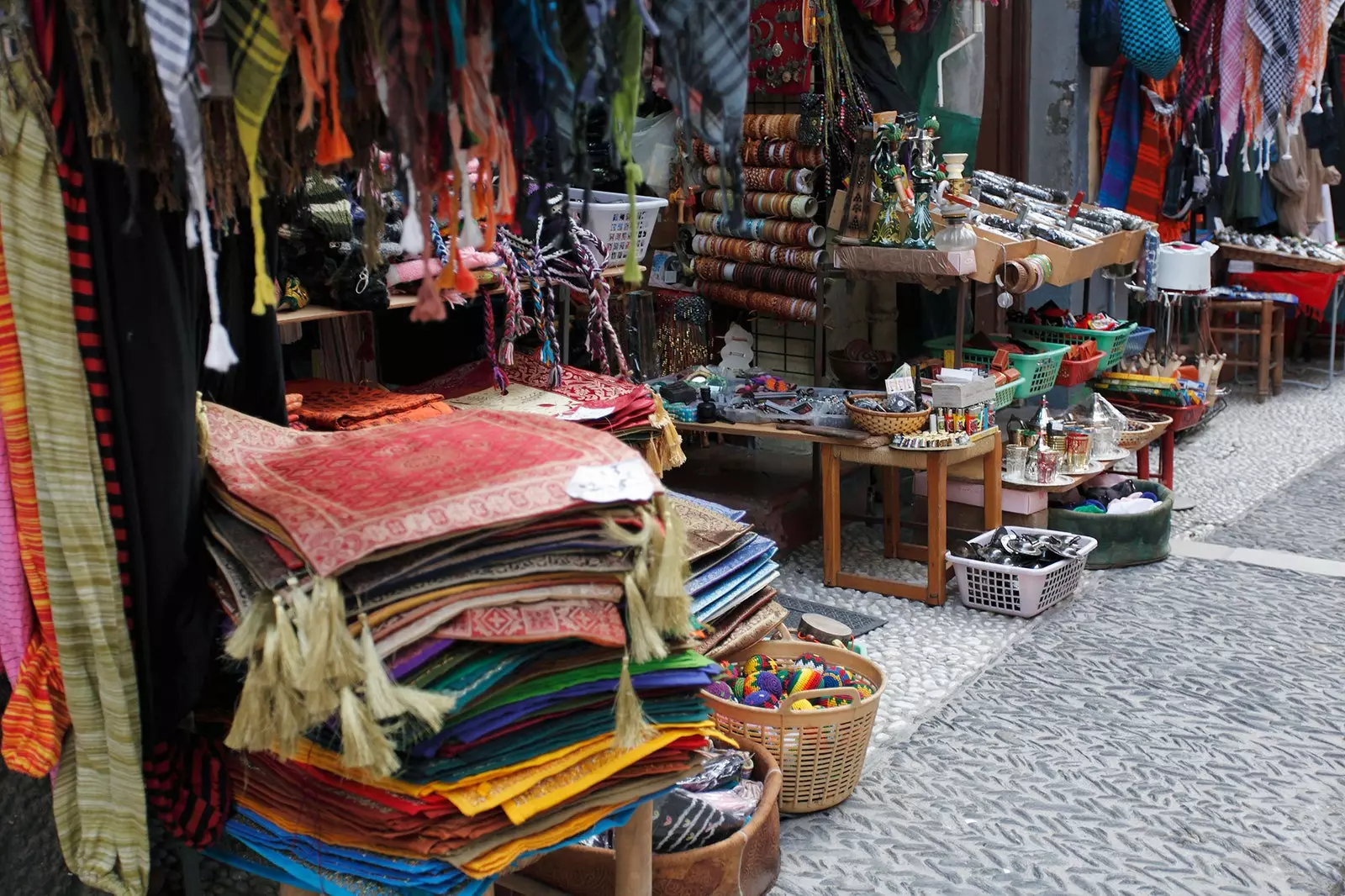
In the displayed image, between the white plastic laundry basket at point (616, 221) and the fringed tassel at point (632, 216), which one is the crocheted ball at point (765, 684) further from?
the fringed tassel at point (632, 216)

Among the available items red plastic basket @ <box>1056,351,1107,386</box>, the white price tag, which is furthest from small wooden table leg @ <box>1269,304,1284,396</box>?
the white price tag

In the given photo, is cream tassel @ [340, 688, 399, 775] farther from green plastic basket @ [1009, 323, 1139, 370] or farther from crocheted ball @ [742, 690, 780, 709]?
green plastic basket @ [1009, 323, 1139, 370]

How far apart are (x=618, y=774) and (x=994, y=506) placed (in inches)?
127

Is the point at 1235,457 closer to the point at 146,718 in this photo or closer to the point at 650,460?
the point at 650,460

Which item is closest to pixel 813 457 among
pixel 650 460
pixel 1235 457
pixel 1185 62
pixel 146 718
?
pixel 650 460

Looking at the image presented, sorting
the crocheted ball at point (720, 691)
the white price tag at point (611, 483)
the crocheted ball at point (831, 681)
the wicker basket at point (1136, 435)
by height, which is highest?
the white price tag at point (611, 483)

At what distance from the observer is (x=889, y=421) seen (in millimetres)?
4770

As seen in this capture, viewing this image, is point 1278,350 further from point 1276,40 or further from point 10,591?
point 10,591

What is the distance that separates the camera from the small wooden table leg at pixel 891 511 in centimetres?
537

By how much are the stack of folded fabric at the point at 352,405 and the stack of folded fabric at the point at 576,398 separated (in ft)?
0.66

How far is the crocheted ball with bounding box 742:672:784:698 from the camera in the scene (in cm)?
331

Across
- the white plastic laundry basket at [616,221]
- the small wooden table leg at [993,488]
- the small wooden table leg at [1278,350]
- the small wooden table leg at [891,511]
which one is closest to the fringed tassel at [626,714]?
the white plastic laundry basket at [616,221]

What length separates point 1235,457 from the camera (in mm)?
7199

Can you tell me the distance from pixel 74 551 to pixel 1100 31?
20.3ft
